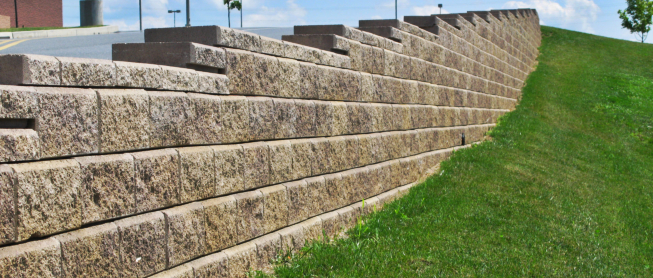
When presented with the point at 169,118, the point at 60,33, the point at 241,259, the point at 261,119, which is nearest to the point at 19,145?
the point at 169,118

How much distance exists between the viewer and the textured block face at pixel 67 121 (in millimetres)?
3011

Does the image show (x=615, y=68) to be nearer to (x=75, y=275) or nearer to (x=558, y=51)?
(x=558, y=51)

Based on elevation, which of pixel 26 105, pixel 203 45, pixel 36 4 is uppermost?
pixel 36 4

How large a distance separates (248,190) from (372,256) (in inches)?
57.0

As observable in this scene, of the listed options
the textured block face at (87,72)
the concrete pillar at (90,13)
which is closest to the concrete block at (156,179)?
the textured block face at (87,72)

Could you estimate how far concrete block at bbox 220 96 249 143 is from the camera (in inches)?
171

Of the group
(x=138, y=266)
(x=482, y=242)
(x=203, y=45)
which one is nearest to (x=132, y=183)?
(x=138, y=266)

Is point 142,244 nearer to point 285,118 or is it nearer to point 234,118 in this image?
point 234,118

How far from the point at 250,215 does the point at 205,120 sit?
98 cm

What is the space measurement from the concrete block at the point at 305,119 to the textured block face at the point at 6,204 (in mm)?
2833

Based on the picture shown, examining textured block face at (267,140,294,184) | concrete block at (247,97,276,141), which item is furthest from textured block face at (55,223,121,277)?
textured block face at (267,140,294,184)

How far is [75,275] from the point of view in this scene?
3.17m

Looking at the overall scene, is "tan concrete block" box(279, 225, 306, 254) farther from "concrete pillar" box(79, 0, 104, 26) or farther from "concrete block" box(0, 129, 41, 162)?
"concrete pillar" box(79, 0, 104, 26)

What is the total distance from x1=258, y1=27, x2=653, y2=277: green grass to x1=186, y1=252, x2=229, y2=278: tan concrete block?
1.85 ft
